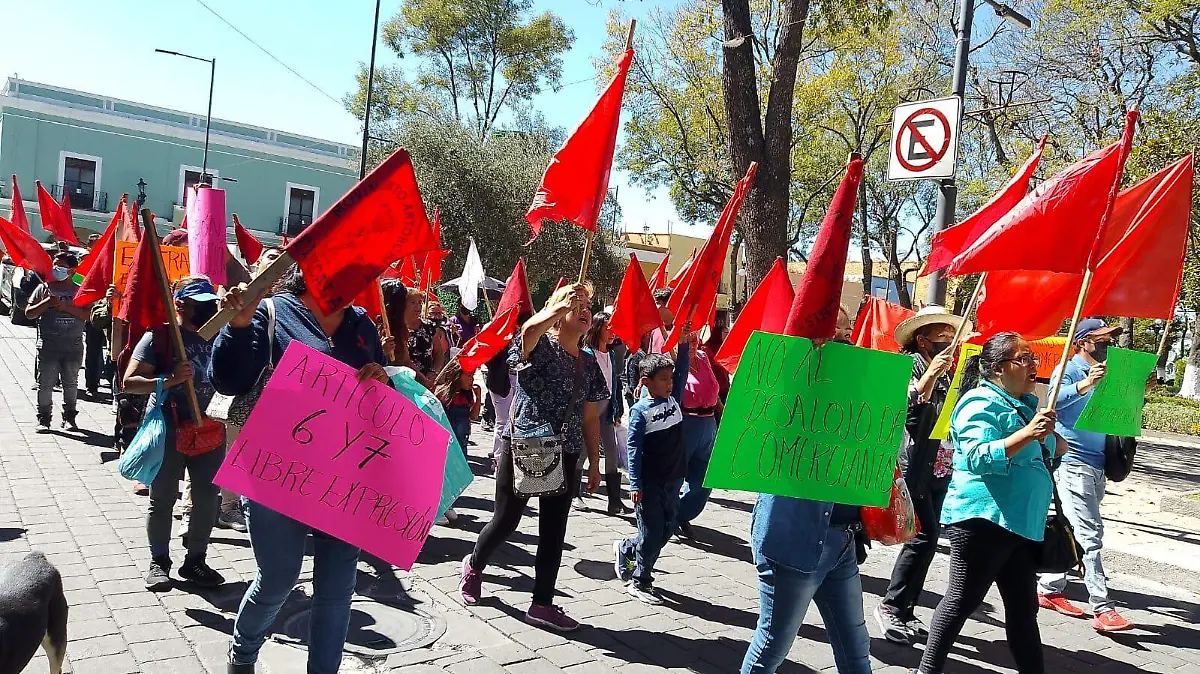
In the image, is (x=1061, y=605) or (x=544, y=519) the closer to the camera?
(x=544, y=519)

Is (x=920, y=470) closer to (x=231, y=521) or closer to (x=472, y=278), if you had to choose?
(x=231, y=521)

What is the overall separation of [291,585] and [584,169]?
3216 millimetres

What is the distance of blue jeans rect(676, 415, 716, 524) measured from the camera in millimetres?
6539

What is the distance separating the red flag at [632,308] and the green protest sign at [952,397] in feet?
8.97

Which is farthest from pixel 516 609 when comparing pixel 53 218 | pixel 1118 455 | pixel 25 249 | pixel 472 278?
pixel 53 218

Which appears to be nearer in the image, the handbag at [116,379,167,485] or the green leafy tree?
the handbag at [116,379,167,485]

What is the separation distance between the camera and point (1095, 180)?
4305 millimetres

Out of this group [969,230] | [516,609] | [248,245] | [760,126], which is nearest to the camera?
[969,230]

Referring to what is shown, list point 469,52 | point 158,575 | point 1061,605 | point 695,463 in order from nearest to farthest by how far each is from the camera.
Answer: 1. point 158,575
2. point 1061,605
3. point 695,463
4. point 469,52

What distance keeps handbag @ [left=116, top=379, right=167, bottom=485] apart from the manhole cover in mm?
1195

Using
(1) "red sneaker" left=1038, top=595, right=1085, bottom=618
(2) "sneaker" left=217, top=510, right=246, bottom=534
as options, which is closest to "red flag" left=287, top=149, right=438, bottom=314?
(2) "sneaker" left=217, top=510, right=246, bottom=534

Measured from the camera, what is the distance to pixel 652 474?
564cm

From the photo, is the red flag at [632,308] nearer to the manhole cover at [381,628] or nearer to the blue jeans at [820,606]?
the manhole cover at [381,628]

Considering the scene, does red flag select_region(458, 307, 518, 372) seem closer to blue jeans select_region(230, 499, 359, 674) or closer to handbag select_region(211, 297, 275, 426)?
handbag select_region(211, 297, 275, 426)
